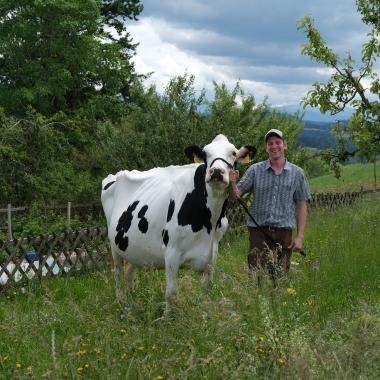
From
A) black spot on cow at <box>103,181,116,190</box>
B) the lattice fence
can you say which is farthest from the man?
the lattice fence

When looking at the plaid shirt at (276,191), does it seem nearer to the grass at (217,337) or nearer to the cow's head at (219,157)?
the cow's head at (219,157)

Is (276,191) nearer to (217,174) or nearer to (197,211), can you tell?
(197,211)

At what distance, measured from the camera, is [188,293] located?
4.36m

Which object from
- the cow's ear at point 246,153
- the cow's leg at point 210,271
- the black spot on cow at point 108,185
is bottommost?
the cow's leg at point 210,271

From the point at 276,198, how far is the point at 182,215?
968 mm

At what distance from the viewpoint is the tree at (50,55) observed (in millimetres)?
24094

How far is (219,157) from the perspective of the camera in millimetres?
5133

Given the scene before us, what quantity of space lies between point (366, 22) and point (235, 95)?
18.6 ft

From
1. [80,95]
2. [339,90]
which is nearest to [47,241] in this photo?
[339,90]

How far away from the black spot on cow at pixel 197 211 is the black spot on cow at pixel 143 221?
0.75 meters

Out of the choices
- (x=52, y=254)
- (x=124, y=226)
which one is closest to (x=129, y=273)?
(x=124, y=226)

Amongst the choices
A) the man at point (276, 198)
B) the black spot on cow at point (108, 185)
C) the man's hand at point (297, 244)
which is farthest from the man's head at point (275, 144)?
the black spot on cow at point (108, 185)

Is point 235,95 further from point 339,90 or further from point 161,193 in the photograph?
point 161,193

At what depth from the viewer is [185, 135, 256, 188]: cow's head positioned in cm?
493
